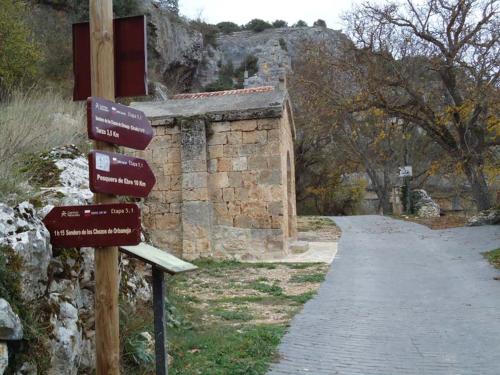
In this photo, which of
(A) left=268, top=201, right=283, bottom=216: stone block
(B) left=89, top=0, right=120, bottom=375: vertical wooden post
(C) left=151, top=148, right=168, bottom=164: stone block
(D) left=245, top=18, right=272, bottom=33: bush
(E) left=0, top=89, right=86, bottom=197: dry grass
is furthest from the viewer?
(D) left=245, top=18, right=272, bottom=33: bush

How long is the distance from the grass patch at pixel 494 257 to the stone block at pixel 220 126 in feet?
21.1

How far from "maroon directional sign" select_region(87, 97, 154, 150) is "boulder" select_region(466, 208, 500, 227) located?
15312mm

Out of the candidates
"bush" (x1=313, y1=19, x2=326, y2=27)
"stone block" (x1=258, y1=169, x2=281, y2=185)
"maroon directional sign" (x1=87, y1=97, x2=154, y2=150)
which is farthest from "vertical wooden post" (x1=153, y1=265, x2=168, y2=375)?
"bush" (x1=313, y1=19, x2=326, y2=27)

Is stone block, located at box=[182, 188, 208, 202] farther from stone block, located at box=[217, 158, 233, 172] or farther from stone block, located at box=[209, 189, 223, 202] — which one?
stone block, located at box=[217, 158, 233, 172]

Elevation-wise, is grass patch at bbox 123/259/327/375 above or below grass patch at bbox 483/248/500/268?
below

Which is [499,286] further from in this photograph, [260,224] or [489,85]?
[489,85]

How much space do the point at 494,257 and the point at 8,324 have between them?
1011 cm

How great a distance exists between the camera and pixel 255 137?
12.1 m

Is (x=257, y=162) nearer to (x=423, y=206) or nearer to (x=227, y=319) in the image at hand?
(x=227, y=319)

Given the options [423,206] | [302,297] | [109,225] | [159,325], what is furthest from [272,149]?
[423,206]

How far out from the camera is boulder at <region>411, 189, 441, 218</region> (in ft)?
74.8

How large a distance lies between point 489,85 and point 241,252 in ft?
32.8

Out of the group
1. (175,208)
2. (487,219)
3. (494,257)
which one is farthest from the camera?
(487,219)

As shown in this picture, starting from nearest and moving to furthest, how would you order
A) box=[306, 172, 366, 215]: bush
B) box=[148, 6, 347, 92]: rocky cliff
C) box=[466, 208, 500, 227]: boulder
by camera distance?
box=[466, 208, 500, 227]: boulder → box=[148, 6, 347, 92]: rocky cliff → box=[306, 172, 366, 215]: bush
